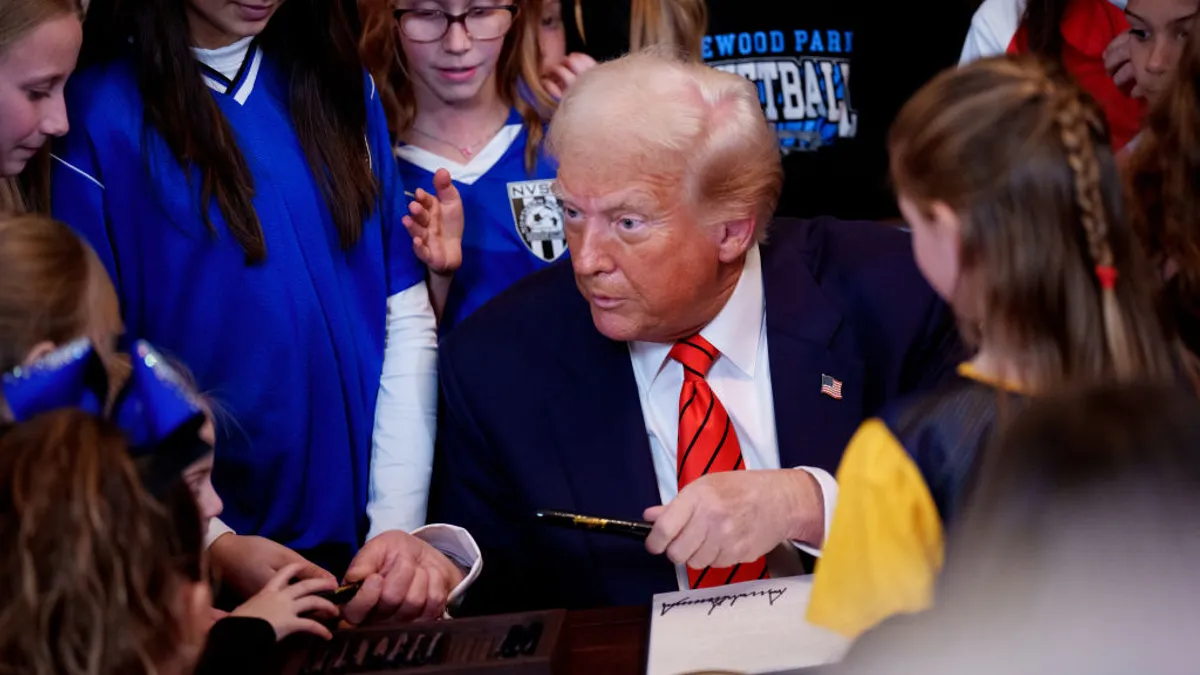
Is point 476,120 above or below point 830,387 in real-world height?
above

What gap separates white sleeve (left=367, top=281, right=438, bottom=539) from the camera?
2.56 metres

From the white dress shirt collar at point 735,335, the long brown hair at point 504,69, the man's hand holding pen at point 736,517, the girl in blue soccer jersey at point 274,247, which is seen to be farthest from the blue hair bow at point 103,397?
the long brown hair at point 504,69

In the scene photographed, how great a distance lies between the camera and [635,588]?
230 centimetres

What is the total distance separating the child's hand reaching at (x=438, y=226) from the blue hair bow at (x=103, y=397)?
0.94 m

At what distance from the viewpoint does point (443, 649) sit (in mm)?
1803

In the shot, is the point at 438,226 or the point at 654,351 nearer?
the point at 654,351

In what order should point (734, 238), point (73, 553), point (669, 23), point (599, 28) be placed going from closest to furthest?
point (73, 553), point (734, 238), point (669, 23), point (599, 28)

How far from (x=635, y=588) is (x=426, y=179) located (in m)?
1.03

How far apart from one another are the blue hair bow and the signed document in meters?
0.63

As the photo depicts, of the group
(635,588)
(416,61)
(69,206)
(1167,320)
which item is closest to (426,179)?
(416,61)

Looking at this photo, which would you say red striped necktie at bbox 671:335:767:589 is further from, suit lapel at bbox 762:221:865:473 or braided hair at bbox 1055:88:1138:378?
braided hair at bbox 1055:88:1138:378

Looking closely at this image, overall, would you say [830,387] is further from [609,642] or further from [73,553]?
→ [73,553]

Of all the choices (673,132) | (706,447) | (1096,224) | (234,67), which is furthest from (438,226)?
(1096,224)

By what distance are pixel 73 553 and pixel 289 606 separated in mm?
500
